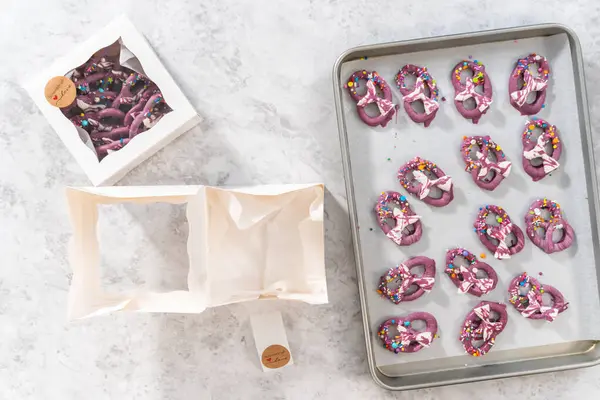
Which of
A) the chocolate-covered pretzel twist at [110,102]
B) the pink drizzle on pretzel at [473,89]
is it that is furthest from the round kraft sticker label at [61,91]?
the pink drizzle on pretzel at [473,89]

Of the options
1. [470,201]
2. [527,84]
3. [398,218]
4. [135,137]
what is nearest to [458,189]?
[470,201]

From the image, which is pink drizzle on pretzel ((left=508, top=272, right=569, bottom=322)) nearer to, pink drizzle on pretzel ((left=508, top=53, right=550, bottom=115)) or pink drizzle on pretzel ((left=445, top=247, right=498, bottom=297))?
pink drizzle on pretzel ((left=445, top=247, right=498, bottom=297))

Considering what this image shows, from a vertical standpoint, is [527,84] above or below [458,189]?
above

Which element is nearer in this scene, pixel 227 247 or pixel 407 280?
pixel 227 247

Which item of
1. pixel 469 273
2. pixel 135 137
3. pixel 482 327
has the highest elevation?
pixel 135 137

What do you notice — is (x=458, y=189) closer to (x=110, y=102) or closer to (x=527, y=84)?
(x=527, y=84)

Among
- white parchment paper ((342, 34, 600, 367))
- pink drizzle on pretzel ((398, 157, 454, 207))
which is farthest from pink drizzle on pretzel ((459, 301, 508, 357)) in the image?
pink drizzle on pretzel ((398, 157, 454, 207))
